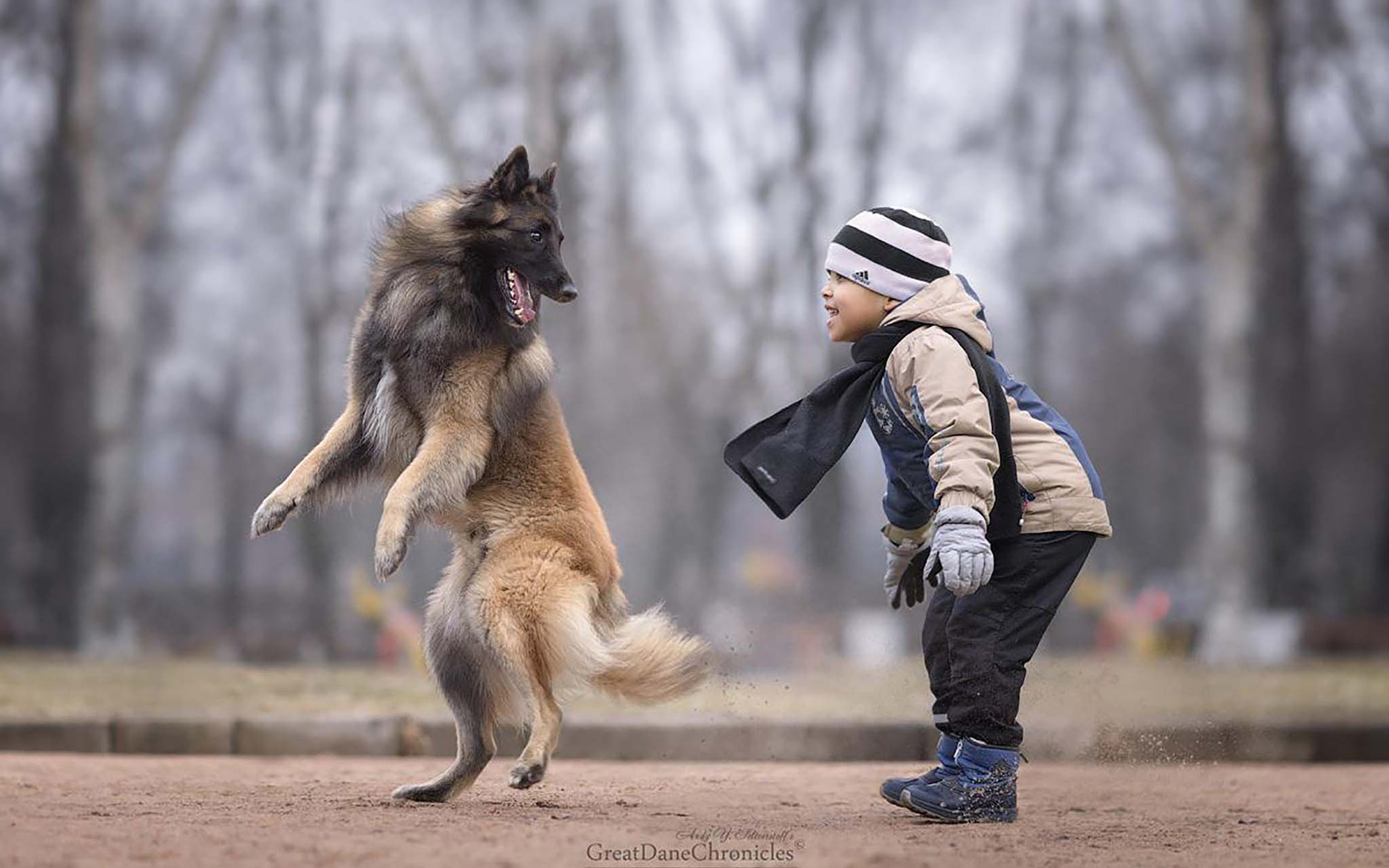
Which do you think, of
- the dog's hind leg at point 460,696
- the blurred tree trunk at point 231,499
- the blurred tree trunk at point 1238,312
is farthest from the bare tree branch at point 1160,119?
the dog's hind leg at point 460,696

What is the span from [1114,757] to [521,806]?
2957 millimetres

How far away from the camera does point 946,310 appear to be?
14.9ft

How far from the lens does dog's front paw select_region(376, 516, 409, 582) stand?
4688 millimetres

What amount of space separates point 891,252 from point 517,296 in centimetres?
127

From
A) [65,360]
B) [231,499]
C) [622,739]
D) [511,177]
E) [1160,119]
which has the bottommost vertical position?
[622,739]

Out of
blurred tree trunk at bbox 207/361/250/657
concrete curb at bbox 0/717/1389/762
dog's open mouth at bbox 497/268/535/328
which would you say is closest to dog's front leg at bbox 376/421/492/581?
dog's open mouth at bbox 497/268/535/328

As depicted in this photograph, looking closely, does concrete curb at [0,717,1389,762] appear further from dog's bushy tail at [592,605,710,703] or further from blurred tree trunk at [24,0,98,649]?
blurred tree trunk at [24,0,98,649]

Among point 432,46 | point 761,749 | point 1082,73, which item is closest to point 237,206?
point 432,46

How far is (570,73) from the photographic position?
58.1 feet

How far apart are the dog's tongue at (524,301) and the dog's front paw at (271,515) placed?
37.9 inches

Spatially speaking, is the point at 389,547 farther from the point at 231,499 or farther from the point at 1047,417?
the point at 231,499

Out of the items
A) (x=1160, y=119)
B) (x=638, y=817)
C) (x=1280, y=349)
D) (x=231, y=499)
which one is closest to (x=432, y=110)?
(x=231, y=499)

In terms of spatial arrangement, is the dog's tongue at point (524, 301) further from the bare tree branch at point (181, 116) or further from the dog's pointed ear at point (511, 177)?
the bare tree branch at point (181, 116)

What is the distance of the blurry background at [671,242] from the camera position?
16.3 metres
